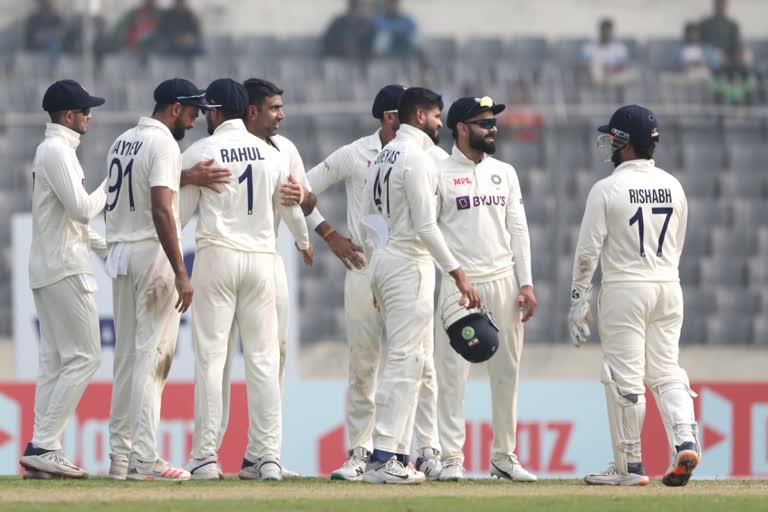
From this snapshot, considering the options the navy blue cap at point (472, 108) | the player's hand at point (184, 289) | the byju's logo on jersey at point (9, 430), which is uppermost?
the navy blue cap at point (472, 108)

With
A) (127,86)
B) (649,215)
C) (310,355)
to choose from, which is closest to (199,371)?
(649,215)

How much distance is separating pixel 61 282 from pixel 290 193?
51.2 inches

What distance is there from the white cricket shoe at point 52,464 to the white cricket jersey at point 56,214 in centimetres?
89

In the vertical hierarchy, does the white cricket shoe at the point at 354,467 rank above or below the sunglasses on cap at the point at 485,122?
below

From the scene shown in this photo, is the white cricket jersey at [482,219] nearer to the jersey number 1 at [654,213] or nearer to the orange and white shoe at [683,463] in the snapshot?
the jersey number 1 at [654,213]

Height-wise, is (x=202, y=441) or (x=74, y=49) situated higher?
(x=74, y=49)

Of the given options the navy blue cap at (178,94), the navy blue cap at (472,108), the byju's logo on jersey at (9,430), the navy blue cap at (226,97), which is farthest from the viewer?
the byju's logo on jersey at (9,430)

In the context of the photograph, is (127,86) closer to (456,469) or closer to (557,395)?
(557,395)

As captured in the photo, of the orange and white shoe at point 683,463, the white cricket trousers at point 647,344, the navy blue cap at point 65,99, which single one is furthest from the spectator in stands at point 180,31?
the orange and white shoe at point 683,463

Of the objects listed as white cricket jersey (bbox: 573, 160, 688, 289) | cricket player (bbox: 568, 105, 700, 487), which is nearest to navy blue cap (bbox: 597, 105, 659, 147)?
cricket player (bbox: 568, 105, 700, 487)

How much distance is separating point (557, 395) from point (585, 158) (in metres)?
3.24

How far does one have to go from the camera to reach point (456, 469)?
8836 mm

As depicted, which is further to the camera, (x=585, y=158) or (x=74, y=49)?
(x=74, y=49)

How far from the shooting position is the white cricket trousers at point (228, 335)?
8.42m
